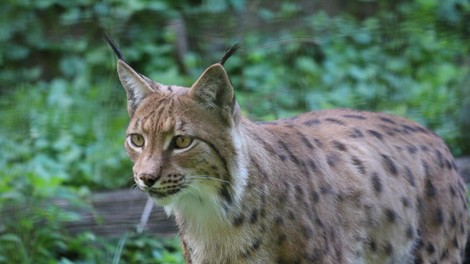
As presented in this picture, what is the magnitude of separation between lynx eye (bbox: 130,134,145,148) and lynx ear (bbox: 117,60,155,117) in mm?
220

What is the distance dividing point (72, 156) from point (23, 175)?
100 cm

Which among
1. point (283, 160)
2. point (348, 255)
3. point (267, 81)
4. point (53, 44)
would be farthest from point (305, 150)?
point (53, 44)

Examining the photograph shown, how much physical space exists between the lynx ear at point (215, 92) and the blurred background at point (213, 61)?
9.17 ft

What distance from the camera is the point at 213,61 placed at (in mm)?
9586

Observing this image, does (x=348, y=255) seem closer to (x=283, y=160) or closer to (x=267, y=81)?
(x=283, y=160)

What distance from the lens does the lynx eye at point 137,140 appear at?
4430mm

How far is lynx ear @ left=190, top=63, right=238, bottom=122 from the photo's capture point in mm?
4352

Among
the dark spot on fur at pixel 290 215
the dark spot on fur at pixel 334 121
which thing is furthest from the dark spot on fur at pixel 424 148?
the dark spot on fur at pixel 290 215

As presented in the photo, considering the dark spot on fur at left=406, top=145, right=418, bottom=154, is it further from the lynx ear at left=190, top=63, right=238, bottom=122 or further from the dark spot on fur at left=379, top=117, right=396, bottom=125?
the lynx ear at left=190, top=63, right=238, bottom=122

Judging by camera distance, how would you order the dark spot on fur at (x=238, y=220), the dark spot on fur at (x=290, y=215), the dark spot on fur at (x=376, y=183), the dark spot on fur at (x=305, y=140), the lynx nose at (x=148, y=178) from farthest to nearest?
the dark spot on fur at (x=376, y=183), the dark spot on fur at (x=305, y=140), the dark spot on fur at (x=290, y=215), the dark spot on fur at (x=238, y=220), the lynx nose at (x=148, y=178)

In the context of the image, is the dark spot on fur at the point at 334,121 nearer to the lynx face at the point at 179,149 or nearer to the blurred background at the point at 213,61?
the lynx face at the point at 179,149

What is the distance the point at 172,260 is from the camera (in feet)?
19.9

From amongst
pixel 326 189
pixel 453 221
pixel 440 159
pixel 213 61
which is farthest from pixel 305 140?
pixel 213 61

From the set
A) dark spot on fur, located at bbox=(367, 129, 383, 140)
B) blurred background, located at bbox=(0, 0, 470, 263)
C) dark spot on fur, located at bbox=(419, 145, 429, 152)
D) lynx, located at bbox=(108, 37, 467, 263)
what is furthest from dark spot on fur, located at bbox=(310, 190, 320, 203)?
blurred background, located at bbox=(0, 0, 470, 263)
